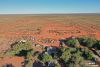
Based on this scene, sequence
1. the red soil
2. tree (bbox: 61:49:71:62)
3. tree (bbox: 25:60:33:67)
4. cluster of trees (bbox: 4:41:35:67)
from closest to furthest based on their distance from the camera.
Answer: tree (bbox: 25:60:33:67)
tree (bbox: 61:49:71:62)
cluster of trees (bbox: 4:41:35:67)
the red soil

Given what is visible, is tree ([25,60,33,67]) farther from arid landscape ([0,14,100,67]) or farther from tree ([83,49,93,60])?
tree ([83,49,93,60])

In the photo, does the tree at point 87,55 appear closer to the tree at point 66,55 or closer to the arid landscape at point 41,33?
the tree at point 66,55

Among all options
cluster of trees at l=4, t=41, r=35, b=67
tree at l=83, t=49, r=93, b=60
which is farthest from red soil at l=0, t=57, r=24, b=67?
tree at l=83, t=49, r=93, b=60

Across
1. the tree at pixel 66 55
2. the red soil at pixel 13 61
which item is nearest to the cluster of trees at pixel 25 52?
the red soil at pixel 13 61

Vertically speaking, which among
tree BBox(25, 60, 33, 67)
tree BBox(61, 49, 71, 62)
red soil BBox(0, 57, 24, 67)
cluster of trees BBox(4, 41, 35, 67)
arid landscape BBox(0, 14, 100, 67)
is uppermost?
tree BBox(61, 49, 71, 62)

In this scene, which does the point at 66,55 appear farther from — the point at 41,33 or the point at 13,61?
the point at 41,33

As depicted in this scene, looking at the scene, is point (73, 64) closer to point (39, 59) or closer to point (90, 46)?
point (39, 59)

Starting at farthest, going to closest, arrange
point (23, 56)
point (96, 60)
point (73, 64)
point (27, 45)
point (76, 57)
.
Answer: point (27, 45) < point (23, 56) < point (96, 60) < point (76, 57) < point (73, 64)

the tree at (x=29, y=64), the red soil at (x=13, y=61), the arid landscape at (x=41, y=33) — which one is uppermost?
the tree at (x=29, y=64)

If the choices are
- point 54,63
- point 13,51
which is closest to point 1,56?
point 13,51

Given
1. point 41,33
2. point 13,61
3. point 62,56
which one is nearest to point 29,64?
point 13,61

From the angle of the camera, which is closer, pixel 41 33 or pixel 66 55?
pixel 66 55
